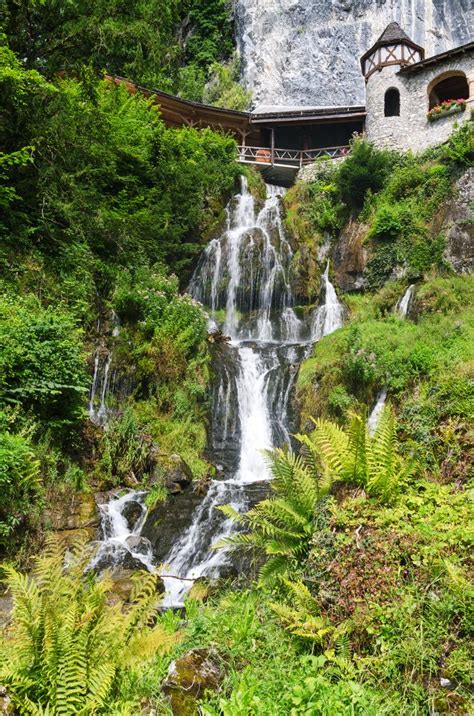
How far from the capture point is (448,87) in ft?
80.6

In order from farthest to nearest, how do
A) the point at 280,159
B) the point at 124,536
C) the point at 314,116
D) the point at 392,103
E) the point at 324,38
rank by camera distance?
the point at 324,38, the point at 280,159, the point at 314,116, the point at 392,103, the point at 124,536

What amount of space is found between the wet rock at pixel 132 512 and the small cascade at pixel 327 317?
9.56 meters

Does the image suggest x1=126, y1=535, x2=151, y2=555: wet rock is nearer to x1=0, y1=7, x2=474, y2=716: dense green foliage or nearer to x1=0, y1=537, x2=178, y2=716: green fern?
x1=0, y1=7, x2=474, y2=716: dense green foliage

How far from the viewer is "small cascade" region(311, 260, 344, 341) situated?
17.0m

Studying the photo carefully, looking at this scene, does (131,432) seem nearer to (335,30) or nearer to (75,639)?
(75,639)

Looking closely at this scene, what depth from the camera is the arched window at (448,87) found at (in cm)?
2195

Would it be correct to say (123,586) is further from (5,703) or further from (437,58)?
(437,58)

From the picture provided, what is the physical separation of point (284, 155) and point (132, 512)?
74.9 feet

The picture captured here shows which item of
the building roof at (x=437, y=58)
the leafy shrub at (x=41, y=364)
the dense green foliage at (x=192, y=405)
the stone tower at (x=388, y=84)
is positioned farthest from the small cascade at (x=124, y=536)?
the building roof at (x=437, y=58)

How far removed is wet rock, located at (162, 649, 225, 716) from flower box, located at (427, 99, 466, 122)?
22.8 m

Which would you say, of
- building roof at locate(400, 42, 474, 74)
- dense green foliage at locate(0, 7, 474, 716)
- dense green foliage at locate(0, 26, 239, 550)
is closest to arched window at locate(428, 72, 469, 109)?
building roof at locate(400, 42, 474, 74)

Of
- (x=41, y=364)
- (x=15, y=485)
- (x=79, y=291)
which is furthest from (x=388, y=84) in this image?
(x=15, y=485)

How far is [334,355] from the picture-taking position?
1191cm

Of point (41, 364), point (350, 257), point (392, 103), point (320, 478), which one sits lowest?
point (320, 478)
